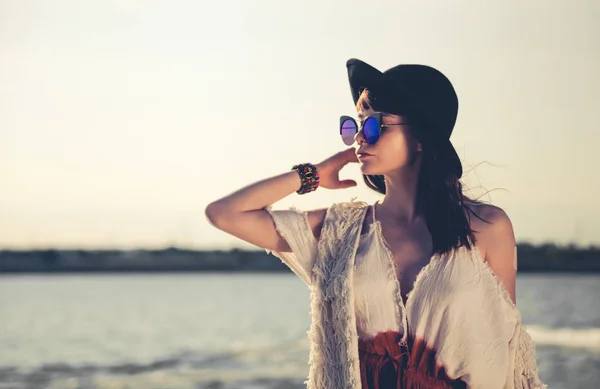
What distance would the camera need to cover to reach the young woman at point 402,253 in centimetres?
254

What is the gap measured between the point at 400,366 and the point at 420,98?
69cm

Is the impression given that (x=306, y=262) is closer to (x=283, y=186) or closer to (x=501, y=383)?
(x=283, y=186)

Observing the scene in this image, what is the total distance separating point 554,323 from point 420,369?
575 inches

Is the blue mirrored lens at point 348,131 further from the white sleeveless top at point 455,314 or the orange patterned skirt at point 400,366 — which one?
the orange patterned skirt at point 400,366

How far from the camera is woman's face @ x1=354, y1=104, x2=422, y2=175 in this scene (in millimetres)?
2633

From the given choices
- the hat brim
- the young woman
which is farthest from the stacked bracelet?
the hat brim

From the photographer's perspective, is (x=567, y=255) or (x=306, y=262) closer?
(x=306, y=262)

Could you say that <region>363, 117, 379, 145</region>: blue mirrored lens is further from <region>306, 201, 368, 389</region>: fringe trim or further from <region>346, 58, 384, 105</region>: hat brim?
<region>306, 201, 368, 389</region>: fringe trim

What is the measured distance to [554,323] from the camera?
16500 mm

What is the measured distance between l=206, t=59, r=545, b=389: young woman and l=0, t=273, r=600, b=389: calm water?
22.7 feet

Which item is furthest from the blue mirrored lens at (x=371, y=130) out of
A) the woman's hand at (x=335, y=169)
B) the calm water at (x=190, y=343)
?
the calm water at (x=190, y=343)

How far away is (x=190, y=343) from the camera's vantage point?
46.4 ft

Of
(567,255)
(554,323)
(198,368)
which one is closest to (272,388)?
(198,368)

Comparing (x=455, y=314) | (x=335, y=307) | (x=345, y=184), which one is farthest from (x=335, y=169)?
(x=455, y=314)
